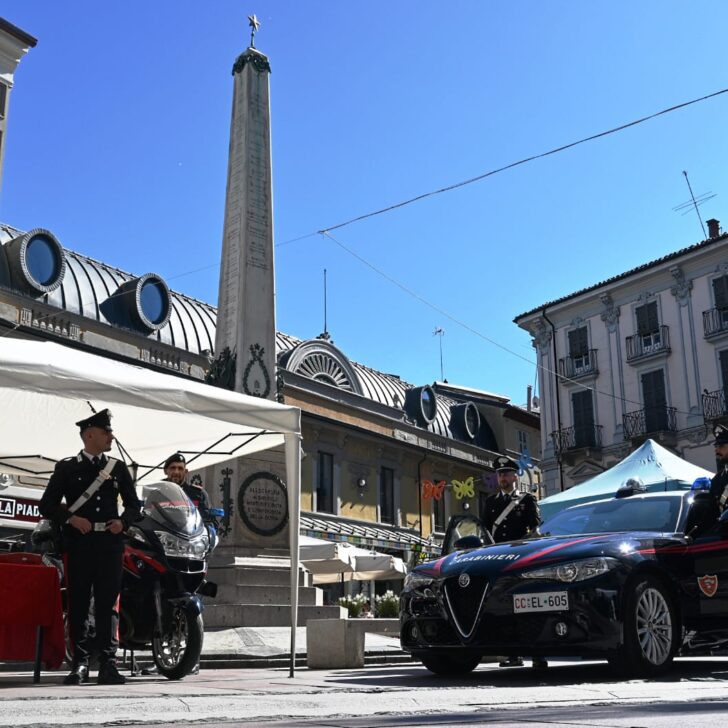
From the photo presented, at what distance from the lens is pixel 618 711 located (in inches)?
160

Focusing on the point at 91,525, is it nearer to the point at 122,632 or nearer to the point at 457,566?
the point at 122,632

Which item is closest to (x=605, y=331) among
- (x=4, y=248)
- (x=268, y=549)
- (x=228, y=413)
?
(x=4, y=248)

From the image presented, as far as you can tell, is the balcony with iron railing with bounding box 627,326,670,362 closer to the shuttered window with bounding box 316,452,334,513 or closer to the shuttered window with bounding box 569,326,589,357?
the shuttered window with bounding box 569,326,589,357

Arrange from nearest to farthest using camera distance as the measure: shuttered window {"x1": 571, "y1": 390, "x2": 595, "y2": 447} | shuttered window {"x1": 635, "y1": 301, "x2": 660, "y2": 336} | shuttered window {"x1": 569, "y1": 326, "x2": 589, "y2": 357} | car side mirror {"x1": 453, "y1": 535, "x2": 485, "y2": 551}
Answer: car side mirror {"x1": 453, "y1": 535, "x2": 485, "y2": 551} < shuttered window {"x1": 635, "y1": 301, "x2": 660, "y2": 336} < shuttered window {"x1": 571, "y1": 390, "x2": 595, "y2": 447} < shuttered window {"x1": 569, "y1": 326, "x2": 589, "y2": 357}

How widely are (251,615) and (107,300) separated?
1923cm

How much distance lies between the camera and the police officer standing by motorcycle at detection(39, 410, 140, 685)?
601 cm

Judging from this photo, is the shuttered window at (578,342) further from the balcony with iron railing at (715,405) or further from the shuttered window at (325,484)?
the shuttered window at (325,484)

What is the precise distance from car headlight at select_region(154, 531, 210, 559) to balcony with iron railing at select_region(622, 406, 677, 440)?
32.1m

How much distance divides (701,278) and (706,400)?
4.79 metres

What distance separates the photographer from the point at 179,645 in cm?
669

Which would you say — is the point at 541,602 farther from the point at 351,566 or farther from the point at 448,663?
the point at 351,566

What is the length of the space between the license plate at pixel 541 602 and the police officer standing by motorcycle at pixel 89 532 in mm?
2535

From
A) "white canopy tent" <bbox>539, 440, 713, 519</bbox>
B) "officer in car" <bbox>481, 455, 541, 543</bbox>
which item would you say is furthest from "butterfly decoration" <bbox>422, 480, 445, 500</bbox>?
"officer in car" <bbox>481, 455, 541, 543</bbox>

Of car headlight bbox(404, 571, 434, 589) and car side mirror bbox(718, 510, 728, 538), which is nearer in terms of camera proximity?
car side mirror bbox(718, 510, 728, 538)
